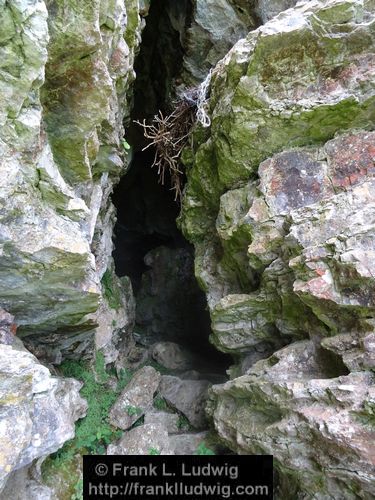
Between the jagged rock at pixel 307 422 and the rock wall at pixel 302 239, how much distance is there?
16 mm

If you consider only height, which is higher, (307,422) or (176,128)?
(176,128)

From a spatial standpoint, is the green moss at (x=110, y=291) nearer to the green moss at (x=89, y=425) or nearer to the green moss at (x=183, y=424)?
the green moss at (x=89, y=425)

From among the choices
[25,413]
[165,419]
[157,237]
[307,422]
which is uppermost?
[157,237]

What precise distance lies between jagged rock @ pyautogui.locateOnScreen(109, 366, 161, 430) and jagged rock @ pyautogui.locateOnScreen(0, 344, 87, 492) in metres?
2.70

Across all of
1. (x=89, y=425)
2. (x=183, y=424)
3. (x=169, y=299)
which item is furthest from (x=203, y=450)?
(x=169, y=299)

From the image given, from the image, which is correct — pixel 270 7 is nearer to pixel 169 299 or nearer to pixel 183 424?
pixel 169 299

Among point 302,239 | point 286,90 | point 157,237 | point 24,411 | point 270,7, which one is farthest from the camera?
point 157,237

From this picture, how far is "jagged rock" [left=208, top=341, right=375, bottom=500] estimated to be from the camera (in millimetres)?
4234

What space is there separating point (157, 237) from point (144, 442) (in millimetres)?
8426

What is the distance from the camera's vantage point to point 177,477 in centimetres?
595

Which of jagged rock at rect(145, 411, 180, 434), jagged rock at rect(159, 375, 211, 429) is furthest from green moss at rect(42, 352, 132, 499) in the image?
jagged rock at rect(159, 375, 211, 429)

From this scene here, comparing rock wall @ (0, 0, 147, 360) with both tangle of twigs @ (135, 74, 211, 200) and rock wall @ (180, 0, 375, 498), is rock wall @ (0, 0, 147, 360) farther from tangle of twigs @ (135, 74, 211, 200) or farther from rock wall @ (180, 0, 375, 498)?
rock wall @ (180, 0, 375, 498)

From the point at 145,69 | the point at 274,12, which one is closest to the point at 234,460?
the point at 274,12

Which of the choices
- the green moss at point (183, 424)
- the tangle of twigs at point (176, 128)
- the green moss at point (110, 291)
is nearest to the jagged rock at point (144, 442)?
the green moss at point (183, 424)
